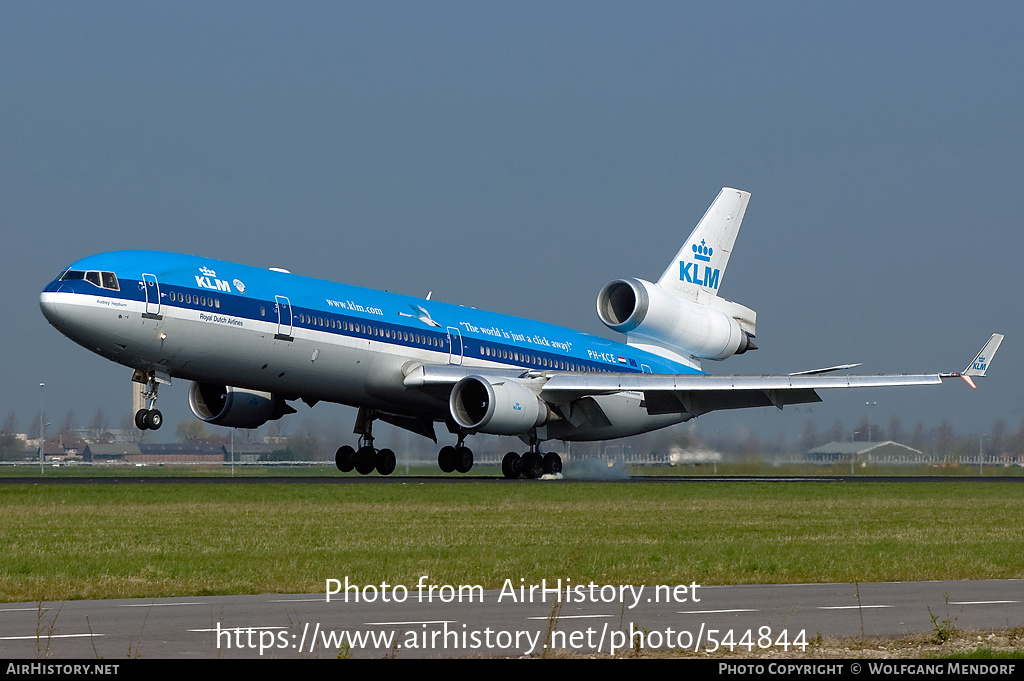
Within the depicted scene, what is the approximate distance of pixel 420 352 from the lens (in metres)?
42.4

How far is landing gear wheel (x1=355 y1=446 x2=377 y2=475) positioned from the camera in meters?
47.3

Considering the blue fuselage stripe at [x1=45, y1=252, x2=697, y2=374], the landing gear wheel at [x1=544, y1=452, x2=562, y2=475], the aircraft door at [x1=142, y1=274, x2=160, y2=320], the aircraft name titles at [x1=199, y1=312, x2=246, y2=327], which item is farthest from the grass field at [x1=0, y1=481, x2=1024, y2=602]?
the landing gear wheel at [x1=544, y1=452, x2=562, y2=475]

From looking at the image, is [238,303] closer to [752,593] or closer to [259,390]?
[259,390]

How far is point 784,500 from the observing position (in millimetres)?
34688

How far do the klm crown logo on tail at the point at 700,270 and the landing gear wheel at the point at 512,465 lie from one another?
466 inches

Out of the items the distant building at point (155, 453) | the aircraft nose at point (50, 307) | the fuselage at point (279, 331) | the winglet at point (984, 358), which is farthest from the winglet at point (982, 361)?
the distant building at point (155, 453)

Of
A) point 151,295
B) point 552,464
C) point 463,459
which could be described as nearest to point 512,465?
point 552,464

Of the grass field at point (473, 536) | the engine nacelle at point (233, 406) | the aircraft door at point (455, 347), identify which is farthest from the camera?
the aircraft door at point (455, 347)

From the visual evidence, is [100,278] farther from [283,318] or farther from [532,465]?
[532,465]

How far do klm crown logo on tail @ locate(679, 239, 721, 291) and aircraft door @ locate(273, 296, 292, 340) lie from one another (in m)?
20.8

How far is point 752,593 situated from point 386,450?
3322 cm

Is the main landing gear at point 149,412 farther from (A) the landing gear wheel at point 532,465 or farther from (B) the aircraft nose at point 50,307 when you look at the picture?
(A) the landing gear wheel at point 532,465

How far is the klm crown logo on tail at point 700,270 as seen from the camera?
54.3 metres
